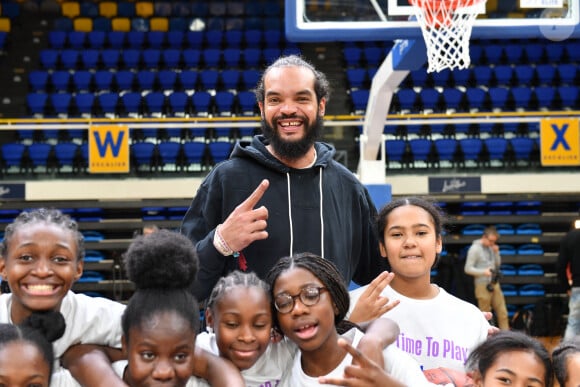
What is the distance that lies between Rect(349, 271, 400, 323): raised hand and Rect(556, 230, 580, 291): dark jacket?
203 inches

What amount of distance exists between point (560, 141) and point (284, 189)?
287 inches

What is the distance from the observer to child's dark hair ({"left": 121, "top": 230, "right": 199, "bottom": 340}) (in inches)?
84.0

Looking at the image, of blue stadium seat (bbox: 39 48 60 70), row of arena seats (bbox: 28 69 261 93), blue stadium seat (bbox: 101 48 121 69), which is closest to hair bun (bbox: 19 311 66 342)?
row of arena seats (bbox: 28 69 261 93)

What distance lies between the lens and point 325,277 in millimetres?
2352

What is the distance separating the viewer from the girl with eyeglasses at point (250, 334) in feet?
7.36

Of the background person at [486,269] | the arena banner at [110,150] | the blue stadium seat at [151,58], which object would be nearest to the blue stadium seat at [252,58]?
the blue stadium seat at [151,58]

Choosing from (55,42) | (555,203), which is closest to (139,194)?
(55,42)

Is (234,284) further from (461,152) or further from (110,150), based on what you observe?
(461,152)

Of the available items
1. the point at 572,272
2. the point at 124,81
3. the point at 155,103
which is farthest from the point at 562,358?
the point at 124,81

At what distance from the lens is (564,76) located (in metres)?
12.3

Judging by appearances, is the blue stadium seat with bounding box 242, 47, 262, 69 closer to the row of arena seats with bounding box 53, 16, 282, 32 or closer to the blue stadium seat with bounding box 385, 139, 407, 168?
the row of arena seats with bounding box 53, 16, 282, 32

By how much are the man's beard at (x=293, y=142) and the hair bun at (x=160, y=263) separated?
65 centimetres

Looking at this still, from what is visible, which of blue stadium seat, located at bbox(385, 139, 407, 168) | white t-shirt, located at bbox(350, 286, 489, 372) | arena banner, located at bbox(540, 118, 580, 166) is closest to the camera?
white t-shirt, located at bbox(350, 286, 489, 372)

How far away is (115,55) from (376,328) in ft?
37.7
